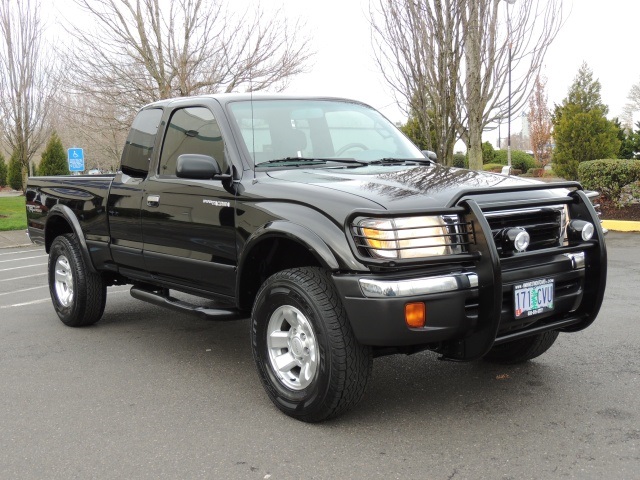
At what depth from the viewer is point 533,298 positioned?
3730 mm

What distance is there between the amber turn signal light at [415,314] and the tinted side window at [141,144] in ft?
9.33

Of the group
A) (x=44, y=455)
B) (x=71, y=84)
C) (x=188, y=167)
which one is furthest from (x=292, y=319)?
(x=71, y=84)

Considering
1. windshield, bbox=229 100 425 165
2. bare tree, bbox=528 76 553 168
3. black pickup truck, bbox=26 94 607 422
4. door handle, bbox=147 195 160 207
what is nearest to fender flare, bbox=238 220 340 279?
black pickup truck, bbox=26 94 607 422

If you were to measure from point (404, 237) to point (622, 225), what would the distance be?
1108cm

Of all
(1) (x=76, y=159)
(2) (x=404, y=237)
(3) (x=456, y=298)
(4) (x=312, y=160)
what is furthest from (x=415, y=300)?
(1) (x=76, y=159)

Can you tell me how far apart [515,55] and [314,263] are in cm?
1030

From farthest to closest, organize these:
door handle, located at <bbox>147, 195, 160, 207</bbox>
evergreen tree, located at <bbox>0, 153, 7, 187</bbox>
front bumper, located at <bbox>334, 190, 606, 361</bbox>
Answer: evergreen tree, located at <bbox>0, 153, 7, 187</bbox>, door handle, located at <bbox>147, 195, 160, 207</bbox>, front bumper, located at <bbox>334, 190, 606, 361</bbox>

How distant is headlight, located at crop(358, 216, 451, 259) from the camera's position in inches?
137

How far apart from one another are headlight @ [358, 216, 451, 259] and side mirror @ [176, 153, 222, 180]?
1.28 m

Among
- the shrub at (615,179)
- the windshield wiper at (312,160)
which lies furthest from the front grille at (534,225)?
the shrub at (615,179)

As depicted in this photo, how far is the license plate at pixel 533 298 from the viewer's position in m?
3.65

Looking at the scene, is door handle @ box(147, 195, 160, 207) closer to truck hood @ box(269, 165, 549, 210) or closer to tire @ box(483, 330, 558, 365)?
truck hood @ box(269, 165, 549, 210)

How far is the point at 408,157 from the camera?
5047mm

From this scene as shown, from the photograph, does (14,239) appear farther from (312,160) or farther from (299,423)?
(299,423)
